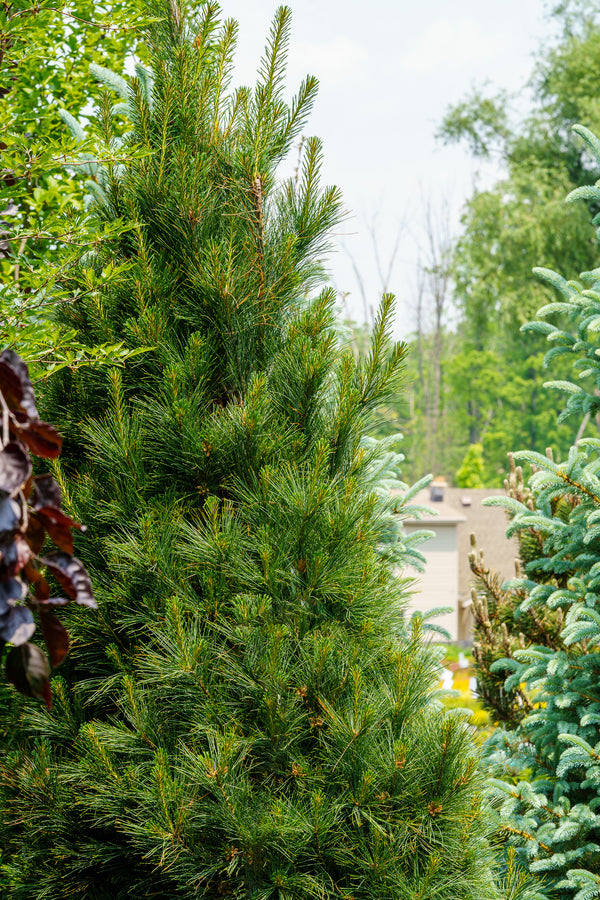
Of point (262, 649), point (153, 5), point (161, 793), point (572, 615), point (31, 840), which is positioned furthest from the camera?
A: point (572, 615)

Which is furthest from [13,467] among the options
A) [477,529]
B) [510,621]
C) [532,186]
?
[477,529]

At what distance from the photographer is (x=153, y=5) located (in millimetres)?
2885

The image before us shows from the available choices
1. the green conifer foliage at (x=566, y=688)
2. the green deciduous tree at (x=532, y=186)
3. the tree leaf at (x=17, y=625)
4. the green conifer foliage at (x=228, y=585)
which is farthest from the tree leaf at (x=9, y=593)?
the green deciduous tree at (x=532, y=186)

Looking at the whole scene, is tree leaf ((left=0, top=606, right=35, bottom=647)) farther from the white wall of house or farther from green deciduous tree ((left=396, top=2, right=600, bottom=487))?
the white wall of house

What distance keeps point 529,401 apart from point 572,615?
33230mm

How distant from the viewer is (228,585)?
7.69 ft

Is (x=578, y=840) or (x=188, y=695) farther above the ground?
(x=188, y=695)

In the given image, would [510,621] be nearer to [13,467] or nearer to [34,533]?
[34,533]

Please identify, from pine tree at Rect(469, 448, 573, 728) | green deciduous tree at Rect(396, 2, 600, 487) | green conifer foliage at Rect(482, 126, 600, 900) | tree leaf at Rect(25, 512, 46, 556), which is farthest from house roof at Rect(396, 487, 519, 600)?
tree leaf at Rect(25, 512, 46, 556)

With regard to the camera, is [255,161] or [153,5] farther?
[153,5]

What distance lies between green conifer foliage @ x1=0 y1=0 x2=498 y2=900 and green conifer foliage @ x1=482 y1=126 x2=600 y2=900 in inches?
51.7

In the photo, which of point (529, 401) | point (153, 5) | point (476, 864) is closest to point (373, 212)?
point (529, 401)

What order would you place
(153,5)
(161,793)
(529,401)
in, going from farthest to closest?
1. (529,401)
2. (153,5)
3. (161,793)

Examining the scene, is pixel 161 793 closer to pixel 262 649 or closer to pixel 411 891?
pixel 262 649
